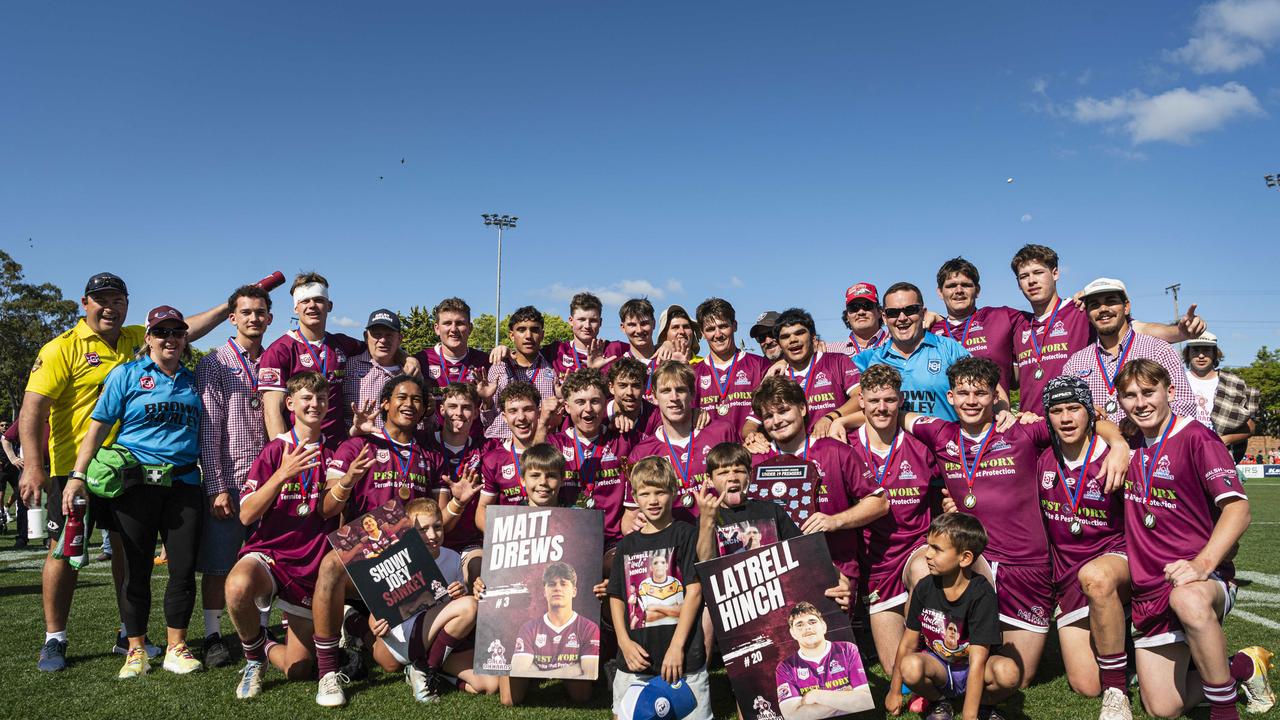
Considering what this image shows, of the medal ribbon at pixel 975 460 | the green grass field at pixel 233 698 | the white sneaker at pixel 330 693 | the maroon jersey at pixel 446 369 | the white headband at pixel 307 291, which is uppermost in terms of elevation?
the white headband at pixel 307 291

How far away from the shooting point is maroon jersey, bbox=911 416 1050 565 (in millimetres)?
5039

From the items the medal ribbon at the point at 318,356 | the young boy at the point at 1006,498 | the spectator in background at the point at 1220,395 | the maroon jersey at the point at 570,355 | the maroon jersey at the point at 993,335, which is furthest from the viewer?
the spectator in background at the point at 1220,395

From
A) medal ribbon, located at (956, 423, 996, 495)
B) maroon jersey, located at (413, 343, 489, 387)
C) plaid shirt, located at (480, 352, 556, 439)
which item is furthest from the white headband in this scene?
Result: medal ribbon, located at (956, 423, 996, 495)

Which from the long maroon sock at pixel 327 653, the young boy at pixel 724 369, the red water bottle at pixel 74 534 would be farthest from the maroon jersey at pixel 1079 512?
the red water bottle at pixel 74 534

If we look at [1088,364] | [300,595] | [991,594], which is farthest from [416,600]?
[1088,364]

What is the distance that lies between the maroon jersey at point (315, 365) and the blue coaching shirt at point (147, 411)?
0.75 metres

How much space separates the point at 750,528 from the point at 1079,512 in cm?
228

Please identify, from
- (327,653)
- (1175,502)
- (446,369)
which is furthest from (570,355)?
(1175,502)

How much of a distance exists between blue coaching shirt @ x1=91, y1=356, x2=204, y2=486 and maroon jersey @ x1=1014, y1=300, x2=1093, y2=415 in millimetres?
6756

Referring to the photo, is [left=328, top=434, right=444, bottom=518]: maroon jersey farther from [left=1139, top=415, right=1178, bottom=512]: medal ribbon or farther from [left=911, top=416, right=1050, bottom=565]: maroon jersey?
[left=1139, top=415, right=1178, bottom=512]: medal ribbon

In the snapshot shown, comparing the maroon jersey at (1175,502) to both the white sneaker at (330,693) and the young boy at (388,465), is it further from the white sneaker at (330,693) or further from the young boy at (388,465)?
the white sneaker at (330,693)

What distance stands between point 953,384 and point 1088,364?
4.58 ft

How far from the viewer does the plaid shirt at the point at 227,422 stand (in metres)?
6.02

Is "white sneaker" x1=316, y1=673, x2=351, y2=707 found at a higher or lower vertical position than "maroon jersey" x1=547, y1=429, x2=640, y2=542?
lower
